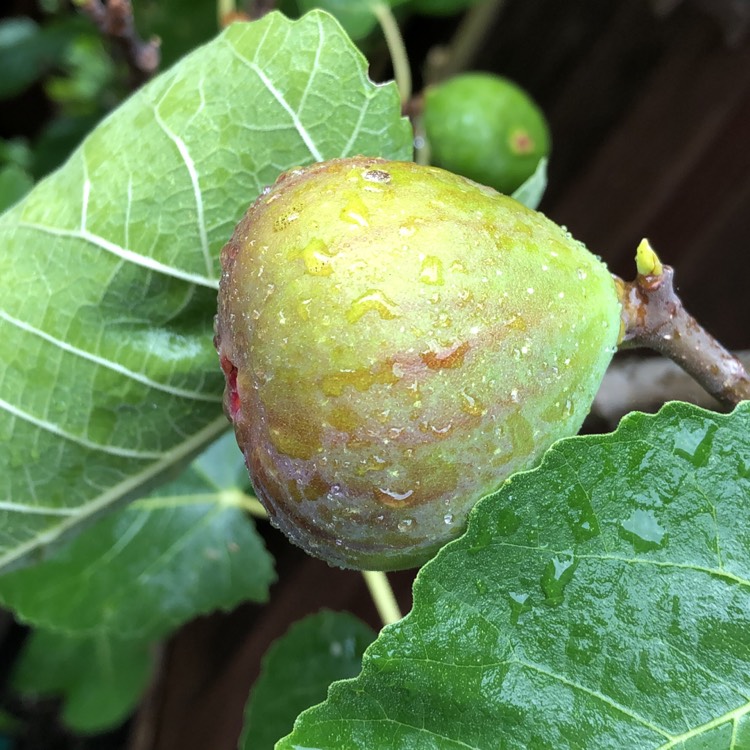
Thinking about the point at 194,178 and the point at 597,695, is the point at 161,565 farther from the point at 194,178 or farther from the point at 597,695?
the point at 597,695

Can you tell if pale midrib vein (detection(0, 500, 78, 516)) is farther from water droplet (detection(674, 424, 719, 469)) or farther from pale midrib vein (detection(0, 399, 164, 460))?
water droplet (detection(674, 424, 719, 469))

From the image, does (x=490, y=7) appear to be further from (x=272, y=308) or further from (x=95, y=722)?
(x=95, y=722)

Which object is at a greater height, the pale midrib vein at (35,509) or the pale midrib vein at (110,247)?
the pale midrib vein at (110,247)

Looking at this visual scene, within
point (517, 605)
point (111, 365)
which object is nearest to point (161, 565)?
point (111, 365)

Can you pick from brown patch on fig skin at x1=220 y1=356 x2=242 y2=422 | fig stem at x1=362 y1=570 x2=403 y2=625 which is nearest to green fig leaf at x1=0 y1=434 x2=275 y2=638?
fig stem at x1=362 y1=570 x2=403 y2=625

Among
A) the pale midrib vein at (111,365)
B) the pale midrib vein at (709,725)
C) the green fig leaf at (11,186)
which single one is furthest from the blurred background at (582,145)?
the pale midrib vein at (709,725)

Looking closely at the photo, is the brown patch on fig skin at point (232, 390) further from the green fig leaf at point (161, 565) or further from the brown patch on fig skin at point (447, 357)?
the green fig leaf at point (161, 565)
